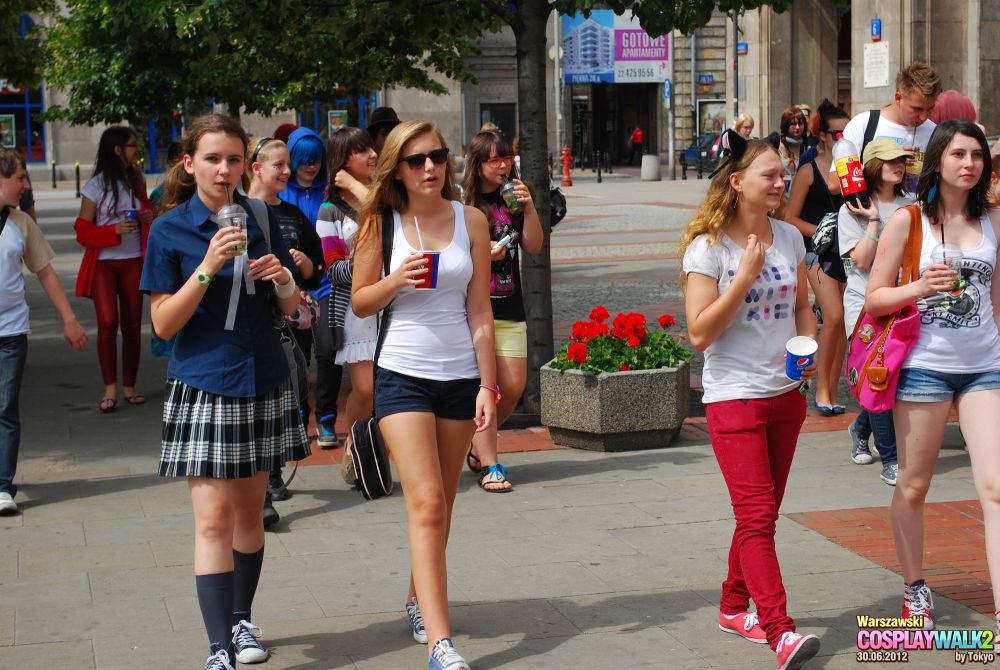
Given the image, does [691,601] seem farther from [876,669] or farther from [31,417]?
[31,417]

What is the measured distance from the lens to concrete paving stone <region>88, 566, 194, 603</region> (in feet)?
18.5

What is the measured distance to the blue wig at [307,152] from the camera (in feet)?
25.6

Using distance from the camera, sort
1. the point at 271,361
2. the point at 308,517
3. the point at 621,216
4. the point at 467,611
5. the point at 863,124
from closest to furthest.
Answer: the point at 271,361
the point at 467,611
the point at 308,517
the point at 863,124
the point at 621,216

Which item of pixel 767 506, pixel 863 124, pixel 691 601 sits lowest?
pixel 691 601

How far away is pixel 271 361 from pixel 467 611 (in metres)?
1.40

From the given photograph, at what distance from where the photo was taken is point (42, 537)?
664 centimetres

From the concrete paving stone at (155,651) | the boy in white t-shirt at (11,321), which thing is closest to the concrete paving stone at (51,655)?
the concrete paving stone at (155,651)

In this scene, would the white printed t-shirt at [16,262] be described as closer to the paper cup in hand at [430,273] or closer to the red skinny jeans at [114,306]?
the red skinny jeans at [114,306]

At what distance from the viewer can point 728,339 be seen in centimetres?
480

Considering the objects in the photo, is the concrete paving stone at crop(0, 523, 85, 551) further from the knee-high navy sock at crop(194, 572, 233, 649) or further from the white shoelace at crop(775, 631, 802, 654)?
the white shoelace at crop(775, 631, 802, 654)

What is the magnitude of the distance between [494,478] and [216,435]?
3.03 m

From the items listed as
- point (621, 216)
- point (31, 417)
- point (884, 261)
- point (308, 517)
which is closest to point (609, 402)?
Result: point (308, 517)

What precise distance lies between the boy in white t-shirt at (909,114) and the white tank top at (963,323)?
2.74 metres

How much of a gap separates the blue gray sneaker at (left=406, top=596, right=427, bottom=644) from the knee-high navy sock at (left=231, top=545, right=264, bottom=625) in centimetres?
59
